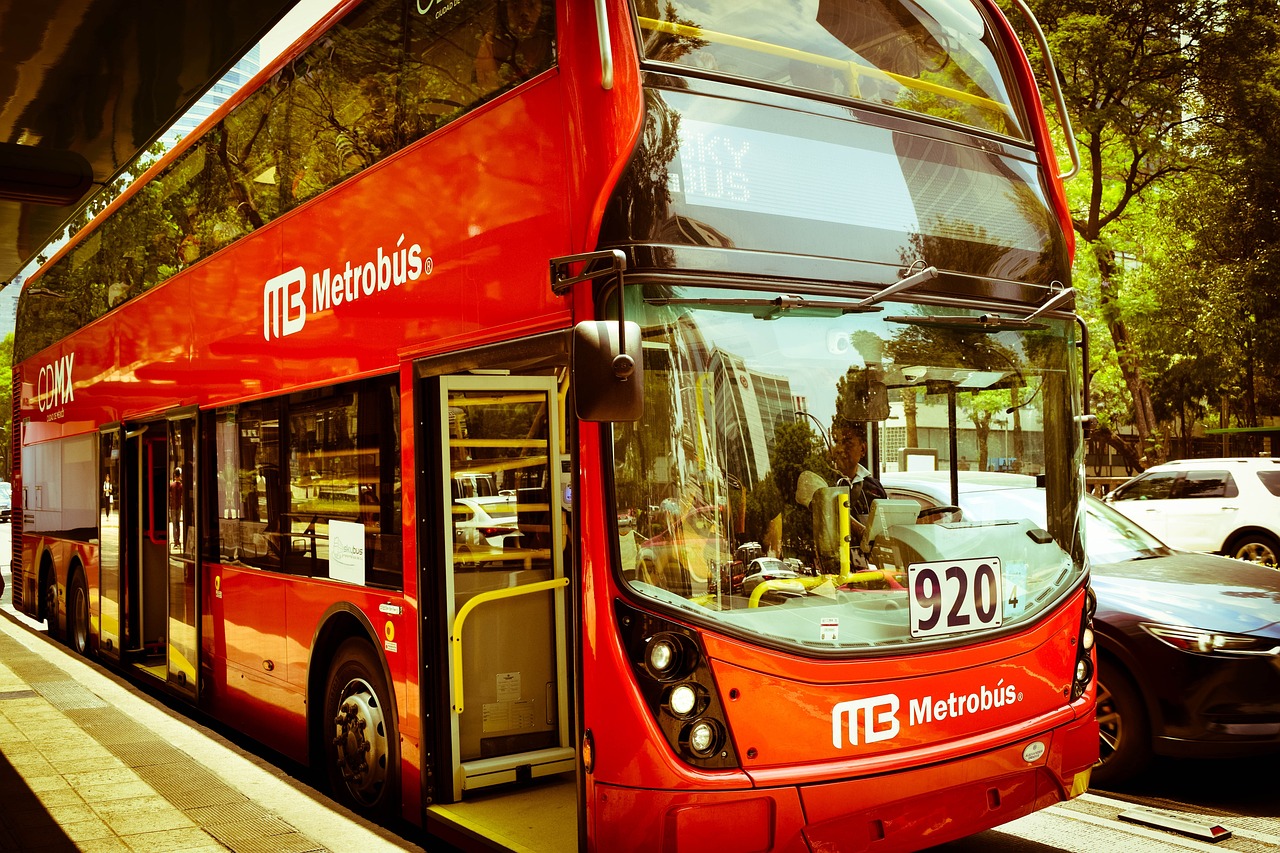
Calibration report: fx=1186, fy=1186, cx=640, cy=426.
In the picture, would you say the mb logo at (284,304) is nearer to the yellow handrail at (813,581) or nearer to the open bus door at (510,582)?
the open bus door at (510,582)

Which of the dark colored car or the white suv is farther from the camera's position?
the white suv

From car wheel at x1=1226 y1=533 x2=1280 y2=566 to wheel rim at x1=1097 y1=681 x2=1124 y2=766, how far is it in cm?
1118

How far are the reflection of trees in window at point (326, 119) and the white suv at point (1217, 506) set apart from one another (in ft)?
44.0

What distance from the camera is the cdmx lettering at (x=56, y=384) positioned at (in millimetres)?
12484

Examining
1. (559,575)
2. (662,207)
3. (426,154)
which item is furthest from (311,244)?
(662,207)

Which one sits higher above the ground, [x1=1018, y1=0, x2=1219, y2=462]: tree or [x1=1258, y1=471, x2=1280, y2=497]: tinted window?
[x1=1018, y1=0, x2=1219, y2=462]: tree

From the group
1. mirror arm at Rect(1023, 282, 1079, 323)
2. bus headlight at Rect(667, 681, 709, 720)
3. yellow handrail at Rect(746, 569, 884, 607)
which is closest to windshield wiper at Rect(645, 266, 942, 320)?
mirror arm at Rect(1023, 282, 1079, 323)

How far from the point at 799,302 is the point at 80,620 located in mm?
10163

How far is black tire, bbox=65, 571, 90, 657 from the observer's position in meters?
11.8

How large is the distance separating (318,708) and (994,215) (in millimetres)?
4276

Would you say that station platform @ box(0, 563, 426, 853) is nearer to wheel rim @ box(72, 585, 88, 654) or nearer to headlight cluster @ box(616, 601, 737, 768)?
headlight cluster @ box(616, 601, 737, 768)

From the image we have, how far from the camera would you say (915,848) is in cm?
424

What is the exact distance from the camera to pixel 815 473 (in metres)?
4.26

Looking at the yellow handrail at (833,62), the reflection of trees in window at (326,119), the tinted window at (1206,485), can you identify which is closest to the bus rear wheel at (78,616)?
the reflection of trees in window at (326,119)
